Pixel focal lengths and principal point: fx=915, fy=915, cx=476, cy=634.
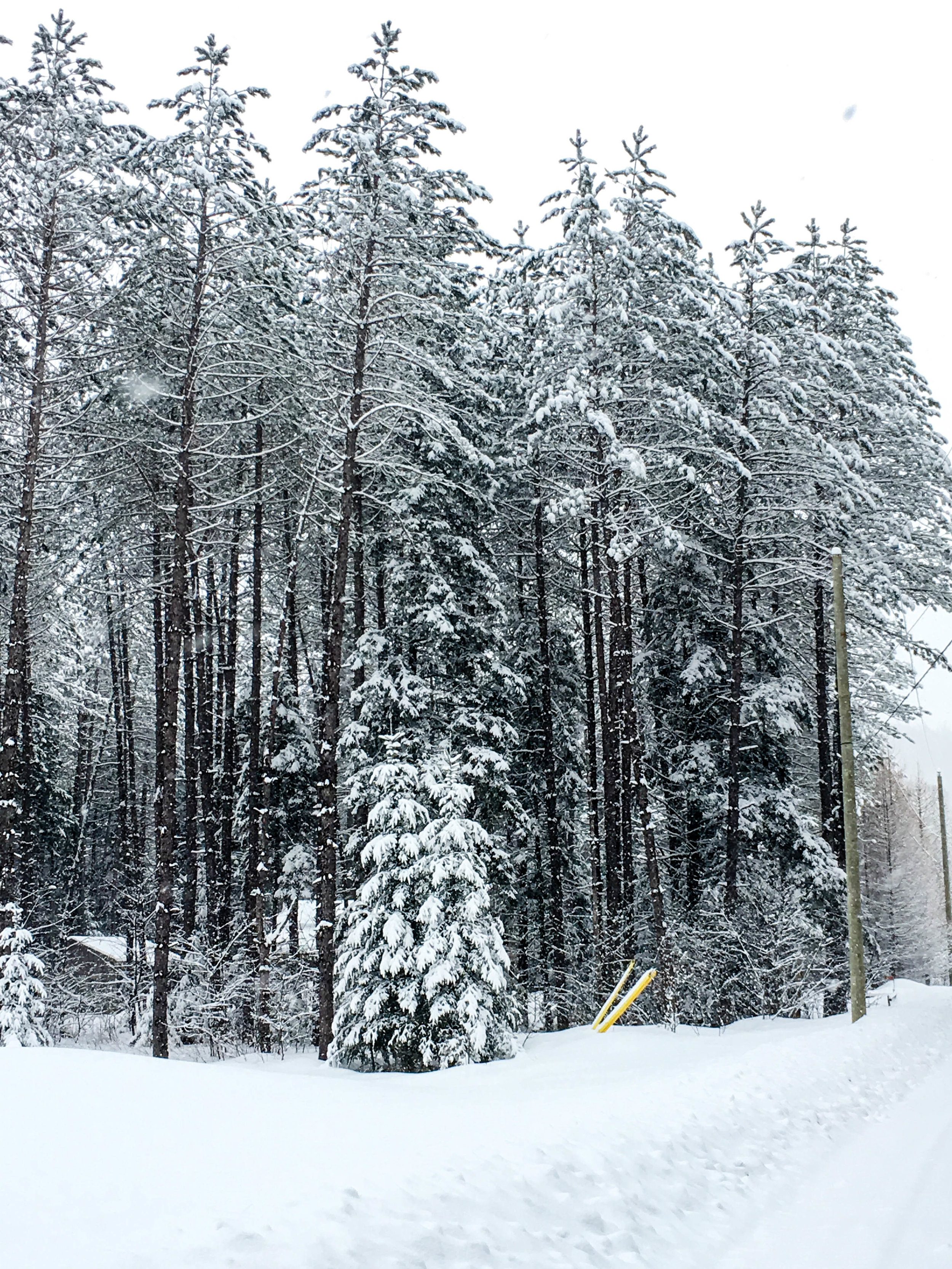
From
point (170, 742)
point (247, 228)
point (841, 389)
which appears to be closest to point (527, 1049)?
point (170, 742)

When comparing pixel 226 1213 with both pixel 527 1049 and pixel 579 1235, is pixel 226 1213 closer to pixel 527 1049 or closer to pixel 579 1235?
pixel 579 1235

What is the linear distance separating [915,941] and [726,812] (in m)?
31.4

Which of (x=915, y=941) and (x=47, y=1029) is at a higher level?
(x=47, y=1029)

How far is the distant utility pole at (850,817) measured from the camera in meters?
15.0

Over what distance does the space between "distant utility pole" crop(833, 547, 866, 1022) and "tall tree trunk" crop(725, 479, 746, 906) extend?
2596 mm

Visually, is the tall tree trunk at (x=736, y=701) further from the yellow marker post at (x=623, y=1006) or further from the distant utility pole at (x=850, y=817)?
the yellow marker post at (x=623, y=1006)

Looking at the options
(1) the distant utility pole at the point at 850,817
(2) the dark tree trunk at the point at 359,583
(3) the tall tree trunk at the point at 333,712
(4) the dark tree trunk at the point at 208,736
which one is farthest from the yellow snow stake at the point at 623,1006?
(4) the dark tree trunk at the point at 208,736

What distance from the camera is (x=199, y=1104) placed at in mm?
5812

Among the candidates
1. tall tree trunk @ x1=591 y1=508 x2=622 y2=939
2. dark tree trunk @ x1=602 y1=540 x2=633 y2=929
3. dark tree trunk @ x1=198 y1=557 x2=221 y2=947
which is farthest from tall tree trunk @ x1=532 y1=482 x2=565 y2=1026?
dark tree trunk @ x1=198 y1=557 x2=221 y2=947

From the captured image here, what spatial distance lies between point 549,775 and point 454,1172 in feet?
45.1

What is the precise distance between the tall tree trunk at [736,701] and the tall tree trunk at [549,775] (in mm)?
3472

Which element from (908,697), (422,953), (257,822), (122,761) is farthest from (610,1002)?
(122,761)

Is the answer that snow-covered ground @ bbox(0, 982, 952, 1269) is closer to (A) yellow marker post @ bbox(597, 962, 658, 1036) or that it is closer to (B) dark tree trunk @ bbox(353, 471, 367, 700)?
(A) yellow marker post @ bbox(597, 962, 658, 1036)

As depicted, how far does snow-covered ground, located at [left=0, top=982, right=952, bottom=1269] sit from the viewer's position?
4.18 meters
